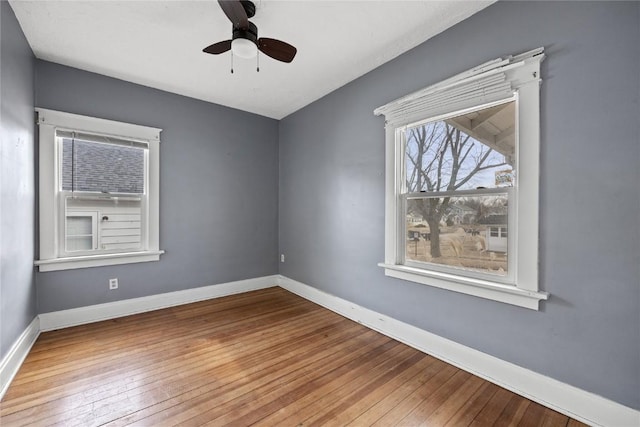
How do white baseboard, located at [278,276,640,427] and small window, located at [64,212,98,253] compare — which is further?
small window, located at [64,212,98,253]

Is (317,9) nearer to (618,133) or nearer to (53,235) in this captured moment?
(618,133)

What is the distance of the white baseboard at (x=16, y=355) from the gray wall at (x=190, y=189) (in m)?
0.30

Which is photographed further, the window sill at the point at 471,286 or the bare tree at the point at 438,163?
the bare tree at the point at 438,163

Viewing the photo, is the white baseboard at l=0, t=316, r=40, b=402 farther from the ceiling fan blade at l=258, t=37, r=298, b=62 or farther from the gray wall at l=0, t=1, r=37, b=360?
the ceiling fan blade at l=258, t=37, r=298, b=62

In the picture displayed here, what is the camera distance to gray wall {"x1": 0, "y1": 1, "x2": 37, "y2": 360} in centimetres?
184

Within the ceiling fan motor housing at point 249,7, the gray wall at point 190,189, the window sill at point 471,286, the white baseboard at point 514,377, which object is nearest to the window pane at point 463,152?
the window sill at point 471,286

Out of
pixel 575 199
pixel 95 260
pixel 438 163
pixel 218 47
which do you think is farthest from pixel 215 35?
pixel 575 199

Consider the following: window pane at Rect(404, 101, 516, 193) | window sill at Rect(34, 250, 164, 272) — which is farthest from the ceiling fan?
window sill at Rect(34, 250, 164, 272)

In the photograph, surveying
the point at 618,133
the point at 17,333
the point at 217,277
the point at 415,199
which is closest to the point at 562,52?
the point at 618,133

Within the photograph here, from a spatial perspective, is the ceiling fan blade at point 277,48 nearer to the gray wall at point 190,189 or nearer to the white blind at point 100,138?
the gray wall at point 190,189

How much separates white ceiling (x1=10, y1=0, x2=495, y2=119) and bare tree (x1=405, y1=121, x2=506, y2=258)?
2.65 ft

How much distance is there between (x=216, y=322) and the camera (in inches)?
115

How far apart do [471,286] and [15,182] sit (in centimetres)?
350

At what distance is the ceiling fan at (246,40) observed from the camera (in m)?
1.66
